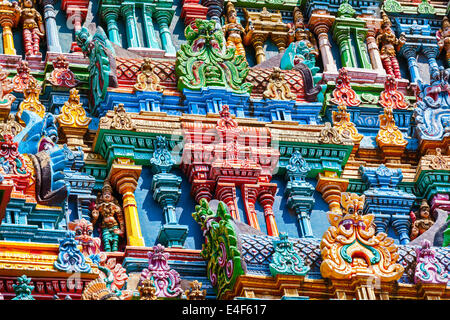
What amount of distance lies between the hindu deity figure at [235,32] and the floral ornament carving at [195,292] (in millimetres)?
7866

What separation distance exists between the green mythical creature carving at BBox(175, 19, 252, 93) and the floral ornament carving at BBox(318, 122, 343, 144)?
160cm

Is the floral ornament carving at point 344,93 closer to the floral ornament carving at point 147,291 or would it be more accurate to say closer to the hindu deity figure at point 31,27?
the hindu deity figure at point 31,27

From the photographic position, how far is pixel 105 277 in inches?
1024

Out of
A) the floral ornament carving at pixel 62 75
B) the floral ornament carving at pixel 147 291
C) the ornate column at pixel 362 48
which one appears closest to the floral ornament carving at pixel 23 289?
the floral ornament carving at pixel 147 291

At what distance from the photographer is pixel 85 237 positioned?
88.4 feet

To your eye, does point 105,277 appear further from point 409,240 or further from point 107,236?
point 409,240

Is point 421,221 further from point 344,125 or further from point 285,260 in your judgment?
point 285,260

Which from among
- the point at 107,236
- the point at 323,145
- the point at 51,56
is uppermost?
the point at 51,56

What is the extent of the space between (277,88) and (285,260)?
18.4 feet

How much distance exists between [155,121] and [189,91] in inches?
43.7

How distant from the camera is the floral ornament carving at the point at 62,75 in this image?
32219 mm

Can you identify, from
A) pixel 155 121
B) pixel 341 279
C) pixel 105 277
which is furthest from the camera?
pixel 155 121

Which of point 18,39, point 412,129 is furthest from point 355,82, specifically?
point 18,39

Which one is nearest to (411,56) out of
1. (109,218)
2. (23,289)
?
(109,218)
